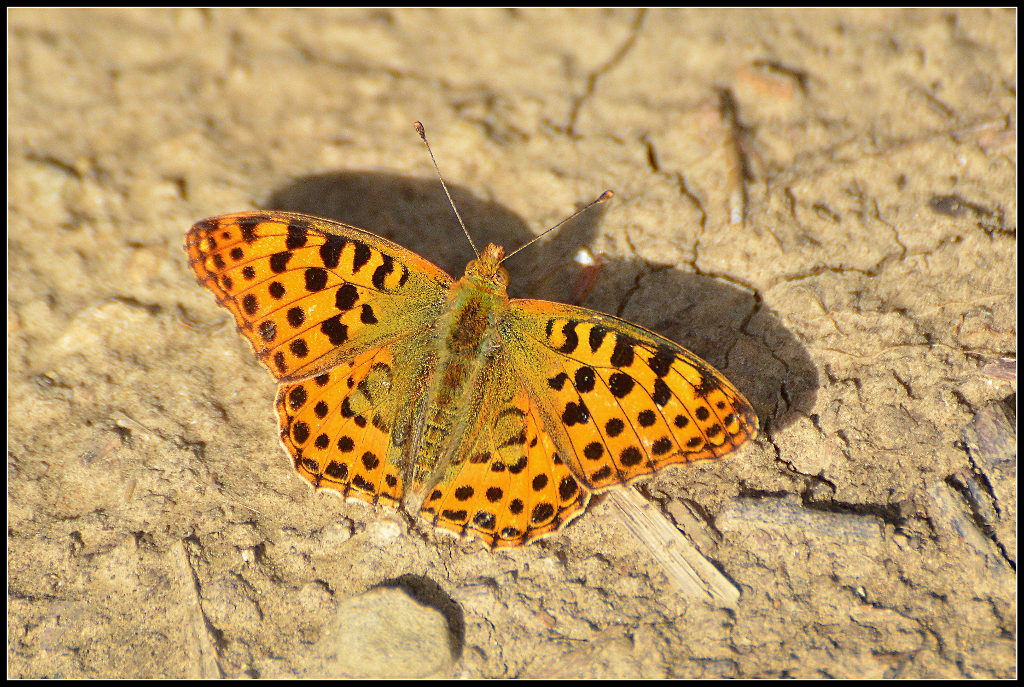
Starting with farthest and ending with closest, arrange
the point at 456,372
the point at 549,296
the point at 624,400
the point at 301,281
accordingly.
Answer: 1. the point at 549,296
2. the point at 456,372
3. the point at 301,281
4. the point at 624,400

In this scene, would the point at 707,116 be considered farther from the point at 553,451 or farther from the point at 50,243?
the point at 50,243

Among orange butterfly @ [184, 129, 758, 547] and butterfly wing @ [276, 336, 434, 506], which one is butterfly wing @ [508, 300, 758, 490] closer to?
orange butterfly @ [184, 129, 758, 547]

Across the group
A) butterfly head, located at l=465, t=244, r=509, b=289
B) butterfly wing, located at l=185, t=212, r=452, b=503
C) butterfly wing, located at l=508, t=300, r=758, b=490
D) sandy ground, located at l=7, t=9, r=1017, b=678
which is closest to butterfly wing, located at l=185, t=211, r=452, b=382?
butterfly wing, located at l=185, t=212, r=452, b=503

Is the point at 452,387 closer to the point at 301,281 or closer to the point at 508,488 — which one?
the point at 508,488

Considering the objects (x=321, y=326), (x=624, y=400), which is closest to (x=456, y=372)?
(x=321, y=326)

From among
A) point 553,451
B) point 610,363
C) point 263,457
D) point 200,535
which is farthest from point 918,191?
point 200,535
